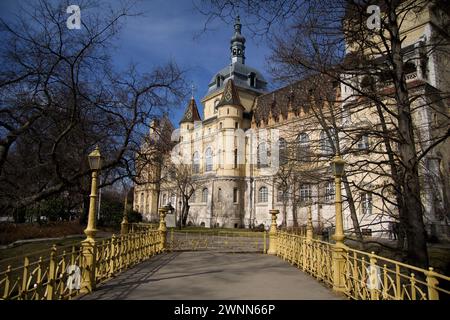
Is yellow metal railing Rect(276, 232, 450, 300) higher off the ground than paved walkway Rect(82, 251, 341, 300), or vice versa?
yellow metal railing Rect(276, 232, 450, 300)

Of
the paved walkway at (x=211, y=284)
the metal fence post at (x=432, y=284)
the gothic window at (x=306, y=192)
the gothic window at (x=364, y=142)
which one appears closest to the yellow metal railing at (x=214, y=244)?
the gothic window at (x=306, y=192)

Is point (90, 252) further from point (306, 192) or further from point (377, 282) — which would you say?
point (306, 192)

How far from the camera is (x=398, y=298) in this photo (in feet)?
15.9

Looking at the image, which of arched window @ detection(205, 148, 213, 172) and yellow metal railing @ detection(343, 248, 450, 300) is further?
arched window @ detection(205, 148, 213, 172)

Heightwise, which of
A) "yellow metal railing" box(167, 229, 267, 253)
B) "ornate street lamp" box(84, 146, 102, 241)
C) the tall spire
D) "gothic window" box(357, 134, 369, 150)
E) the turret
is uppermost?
the tall spire

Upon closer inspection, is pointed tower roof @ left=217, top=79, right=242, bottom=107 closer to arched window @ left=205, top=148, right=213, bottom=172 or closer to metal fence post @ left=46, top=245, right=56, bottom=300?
arched window @ left=205, top=148, right=213, bottom=172

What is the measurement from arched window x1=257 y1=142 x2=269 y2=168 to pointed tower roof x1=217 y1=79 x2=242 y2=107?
7697 millimetres

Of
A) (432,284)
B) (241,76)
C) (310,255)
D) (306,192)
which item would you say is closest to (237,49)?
(241,76)

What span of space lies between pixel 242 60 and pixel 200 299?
54.9 metres

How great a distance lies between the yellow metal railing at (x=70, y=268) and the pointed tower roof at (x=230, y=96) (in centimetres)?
3640

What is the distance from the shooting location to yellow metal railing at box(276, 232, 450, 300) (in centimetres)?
436

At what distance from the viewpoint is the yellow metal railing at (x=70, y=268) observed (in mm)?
4771

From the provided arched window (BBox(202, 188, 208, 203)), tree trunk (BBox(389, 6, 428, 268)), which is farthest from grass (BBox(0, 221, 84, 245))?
arched window (BBox(202, 188, 208, 203))
